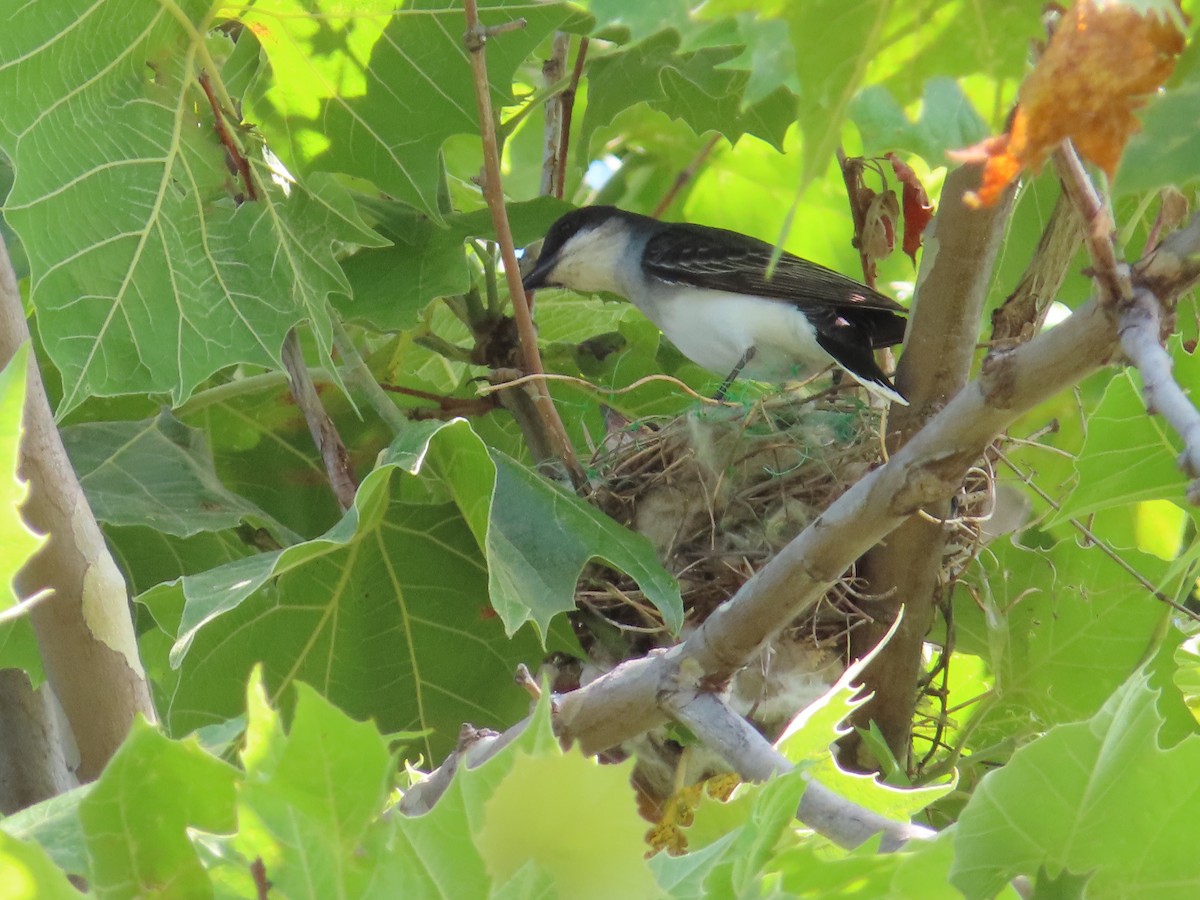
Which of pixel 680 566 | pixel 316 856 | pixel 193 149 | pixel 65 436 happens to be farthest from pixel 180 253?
pixel 316 856

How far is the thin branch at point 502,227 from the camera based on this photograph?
2.68 m

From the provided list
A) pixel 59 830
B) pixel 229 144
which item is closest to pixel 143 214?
pixel 229 144

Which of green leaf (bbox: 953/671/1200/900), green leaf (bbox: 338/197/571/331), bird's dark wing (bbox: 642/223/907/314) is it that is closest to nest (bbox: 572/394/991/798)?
bird's dark wing (bbox: 642/223/907/314)

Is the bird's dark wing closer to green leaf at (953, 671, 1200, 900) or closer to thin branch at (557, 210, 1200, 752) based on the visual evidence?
thin branch at (557, 210, 1200, 752)

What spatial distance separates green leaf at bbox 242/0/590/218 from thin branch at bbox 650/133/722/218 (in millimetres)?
1658

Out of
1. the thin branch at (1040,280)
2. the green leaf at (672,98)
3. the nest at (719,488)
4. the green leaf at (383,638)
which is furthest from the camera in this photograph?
the green leaf at (672,98)

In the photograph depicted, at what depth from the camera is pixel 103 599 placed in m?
2.07

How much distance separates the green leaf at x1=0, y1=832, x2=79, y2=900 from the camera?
1.06 meters

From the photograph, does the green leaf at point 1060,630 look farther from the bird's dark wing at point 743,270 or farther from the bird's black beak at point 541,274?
the bird's black beak at point 541,274

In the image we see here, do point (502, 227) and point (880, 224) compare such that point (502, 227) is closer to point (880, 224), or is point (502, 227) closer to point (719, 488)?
point (719, 488)

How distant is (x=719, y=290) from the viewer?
4578 mm

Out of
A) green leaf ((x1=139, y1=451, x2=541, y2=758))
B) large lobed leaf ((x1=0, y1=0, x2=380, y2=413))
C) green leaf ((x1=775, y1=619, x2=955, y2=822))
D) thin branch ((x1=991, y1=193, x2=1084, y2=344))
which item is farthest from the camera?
green leaf ((x1=139, y1=451, x2=541, y2=758))

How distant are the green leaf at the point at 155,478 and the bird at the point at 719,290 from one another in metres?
1.41

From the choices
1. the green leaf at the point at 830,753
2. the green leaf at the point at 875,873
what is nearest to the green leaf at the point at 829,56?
the green leaf at the point at 875,873
